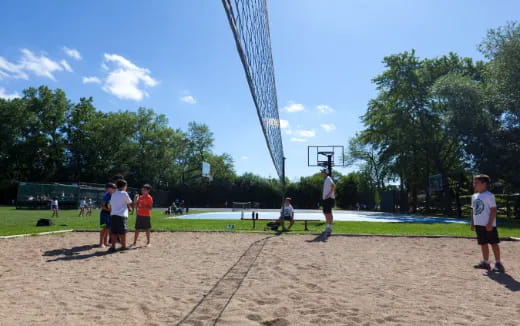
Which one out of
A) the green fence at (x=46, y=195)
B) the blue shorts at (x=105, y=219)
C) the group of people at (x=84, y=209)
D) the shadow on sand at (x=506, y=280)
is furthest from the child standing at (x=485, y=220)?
the green fence at (x=46, y=195)

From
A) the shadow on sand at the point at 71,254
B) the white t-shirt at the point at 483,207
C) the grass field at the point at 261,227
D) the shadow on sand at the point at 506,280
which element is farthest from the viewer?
the grass field at the point at 261,227

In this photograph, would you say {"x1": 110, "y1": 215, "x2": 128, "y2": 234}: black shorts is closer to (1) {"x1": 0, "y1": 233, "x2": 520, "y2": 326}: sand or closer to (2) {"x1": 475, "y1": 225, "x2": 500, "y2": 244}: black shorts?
(1) {"x1": 0, "y1": 233, "x2": 520, "y2": 326}: sand

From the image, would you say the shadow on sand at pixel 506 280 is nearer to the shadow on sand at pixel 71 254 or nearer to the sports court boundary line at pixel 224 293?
the sports court boundary line at pixel 224 293

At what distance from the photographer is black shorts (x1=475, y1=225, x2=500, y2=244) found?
4.84m

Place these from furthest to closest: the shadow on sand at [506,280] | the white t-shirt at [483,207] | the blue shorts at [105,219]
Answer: the blue shorts at [105,219] → the white t-shirt at [483,207] → the shadow on sand at [506,280]

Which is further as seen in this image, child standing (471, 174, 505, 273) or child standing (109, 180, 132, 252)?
child standing (109, 180, 132, 252)

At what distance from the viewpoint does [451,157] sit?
1214 inches

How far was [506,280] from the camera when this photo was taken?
4195 millimetres

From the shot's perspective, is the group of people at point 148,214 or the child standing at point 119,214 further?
the child standing at point 119,214

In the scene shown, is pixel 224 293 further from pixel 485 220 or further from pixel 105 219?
pixel 105 219

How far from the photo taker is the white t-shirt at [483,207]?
4.94 m

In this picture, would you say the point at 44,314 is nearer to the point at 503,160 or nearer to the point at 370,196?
the point at 503,160

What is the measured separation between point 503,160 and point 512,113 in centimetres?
295

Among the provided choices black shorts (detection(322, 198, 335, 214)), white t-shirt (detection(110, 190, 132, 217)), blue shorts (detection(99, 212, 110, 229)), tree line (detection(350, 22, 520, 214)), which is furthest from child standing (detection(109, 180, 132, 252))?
tree line (detection(350, 22, 520, 214))
